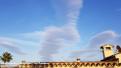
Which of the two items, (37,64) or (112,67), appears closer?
(37,64)

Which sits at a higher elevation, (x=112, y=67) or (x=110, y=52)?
(x=110, y=52)

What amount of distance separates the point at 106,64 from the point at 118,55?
10.9 ft

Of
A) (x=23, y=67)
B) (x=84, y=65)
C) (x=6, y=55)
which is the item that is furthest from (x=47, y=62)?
(x=6, y=55)

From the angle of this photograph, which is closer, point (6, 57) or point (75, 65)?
point (75, 65)

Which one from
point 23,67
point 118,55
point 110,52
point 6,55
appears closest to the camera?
point 23,67

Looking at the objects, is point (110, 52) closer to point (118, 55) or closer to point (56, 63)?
point (118, 55)

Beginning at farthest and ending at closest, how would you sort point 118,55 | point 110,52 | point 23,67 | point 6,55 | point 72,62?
point 6,55
point 110,52
point 118,55
point 72,62
point 23,67

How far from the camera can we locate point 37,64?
31328mm

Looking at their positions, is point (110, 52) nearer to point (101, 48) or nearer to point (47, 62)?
point (101, 48)

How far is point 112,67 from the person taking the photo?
33594 millimetres

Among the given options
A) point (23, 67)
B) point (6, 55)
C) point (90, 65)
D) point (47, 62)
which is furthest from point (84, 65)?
point (6, 55)

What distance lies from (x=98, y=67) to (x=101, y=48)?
447 inches

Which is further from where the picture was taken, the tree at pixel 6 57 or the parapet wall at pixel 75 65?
the tree at pixel 6 57

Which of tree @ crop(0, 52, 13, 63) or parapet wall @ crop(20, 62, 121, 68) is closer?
parapet wall @ crop(20, 62, 121, 68)
